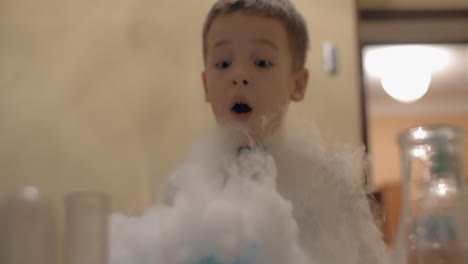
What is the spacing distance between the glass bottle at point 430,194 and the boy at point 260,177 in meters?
0.07

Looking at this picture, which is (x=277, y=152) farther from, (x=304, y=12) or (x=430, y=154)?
(x=304, y=12)

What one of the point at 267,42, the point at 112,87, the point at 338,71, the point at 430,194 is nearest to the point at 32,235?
the point at 430,194

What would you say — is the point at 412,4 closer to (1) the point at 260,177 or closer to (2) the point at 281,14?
(2) the point at 281,14

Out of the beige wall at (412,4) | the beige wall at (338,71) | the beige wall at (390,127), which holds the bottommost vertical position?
the beige wall at (338,71)

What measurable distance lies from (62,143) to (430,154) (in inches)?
35.1

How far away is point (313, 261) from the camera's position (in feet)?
1.36

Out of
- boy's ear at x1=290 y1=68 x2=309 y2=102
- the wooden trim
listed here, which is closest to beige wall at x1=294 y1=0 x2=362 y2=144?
the wooden trim

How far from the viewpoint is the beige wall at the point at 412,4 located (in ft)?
4.66

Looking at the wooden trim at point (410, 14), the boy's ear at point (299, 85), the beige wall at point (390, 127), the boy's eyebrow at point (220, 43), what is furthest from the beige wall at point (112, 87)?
the beige wall at point (390, 127)

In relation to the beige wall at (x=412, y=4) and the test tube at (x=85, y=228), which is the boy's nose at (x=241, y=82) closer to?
the test tube at (x=85, y=228)

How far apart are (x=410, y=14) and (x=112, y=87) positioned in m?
0.77

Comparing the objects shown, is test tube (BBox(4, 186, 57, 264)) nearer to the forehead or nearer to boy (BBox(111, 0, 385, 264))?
boy (BBox(111, 0, 385, 264))

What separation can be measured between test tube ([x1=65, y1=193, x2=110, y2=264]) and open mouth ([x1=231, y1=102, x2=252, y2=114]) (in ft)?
1.00

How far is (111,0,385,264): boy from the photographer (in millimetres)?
354
